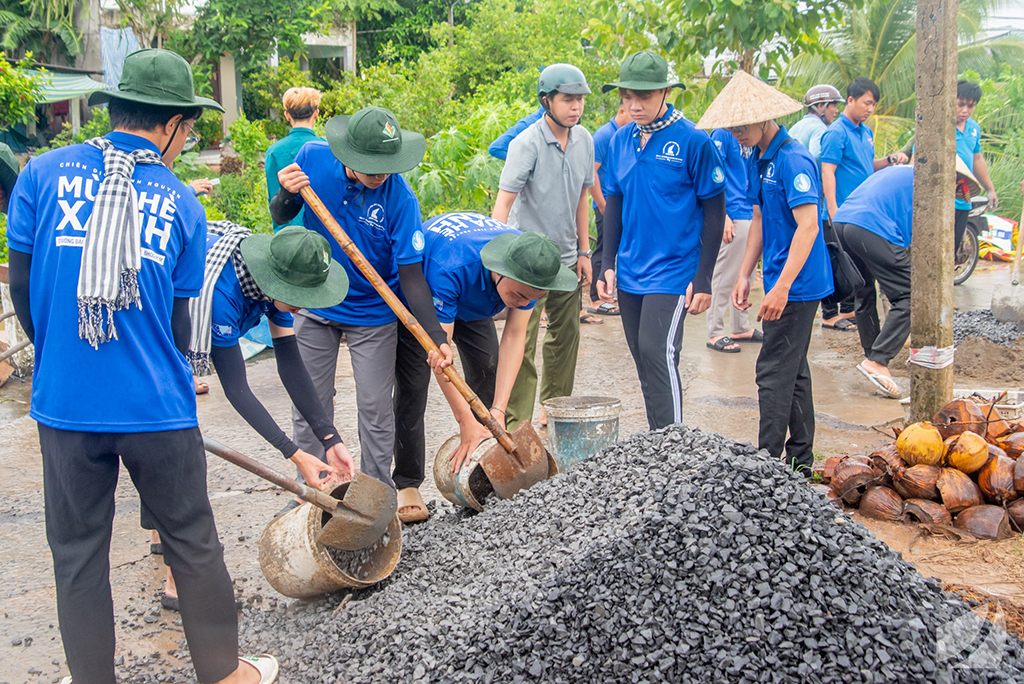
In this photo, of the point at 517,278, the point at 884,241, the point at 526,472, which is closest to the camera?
the point at 517,278

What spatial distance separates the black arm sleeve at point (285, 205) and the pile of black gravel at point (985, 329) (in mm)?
5369

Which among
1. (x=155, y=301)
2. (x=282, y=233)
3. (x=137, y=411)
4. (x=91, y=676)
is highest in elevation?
(x=282, y=233)

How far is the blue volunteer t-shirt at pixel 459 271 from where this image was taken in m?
3.55

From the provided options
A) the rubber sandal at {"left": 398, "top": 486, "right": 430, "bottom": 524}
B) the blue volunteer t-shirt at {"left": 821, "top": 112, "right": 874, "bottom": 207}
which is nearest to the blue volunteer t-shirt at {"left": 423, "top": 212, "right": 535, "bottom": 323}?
the rubber sandal at {"left": 398, "top": 486, "right": 430, "bottom": 524}

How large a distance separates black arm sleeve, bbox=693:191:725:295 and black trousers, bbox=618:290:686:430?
188mm

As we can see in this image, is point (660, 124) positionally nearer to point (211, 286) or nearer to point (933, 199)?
point (933, 199)

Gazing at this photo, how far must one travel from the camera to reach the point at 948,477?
3.47 m

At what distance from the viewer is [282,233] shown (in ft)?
9.62

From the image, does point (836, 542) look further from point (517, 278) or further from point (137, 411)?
point (137, 411)

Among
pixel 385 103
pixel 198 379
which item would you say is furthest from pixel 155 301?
pixel 385 103

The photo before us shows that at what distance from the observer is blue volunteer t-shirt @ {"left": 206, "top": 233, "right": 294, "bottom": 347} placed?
289 centimetres

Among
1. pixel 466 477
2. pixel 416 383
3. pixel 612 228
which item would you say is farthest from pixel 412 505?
pixel 612 228

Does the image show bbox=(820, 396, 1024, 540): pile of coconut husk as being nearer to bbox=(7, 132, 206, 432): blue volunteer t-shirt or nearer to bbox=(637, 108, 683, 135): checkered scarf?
bbox=(637, 108, 683, 135): checkered scarf

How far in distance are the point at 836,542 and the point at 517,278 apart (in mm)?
1476
